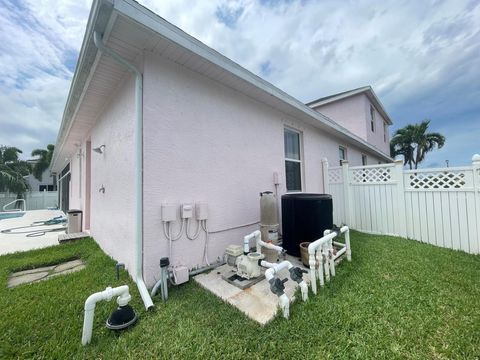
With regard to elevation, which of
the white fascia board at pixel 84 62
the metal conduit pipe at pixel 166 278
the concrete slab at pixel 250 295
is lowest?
the concrete slab at pixel 250 295

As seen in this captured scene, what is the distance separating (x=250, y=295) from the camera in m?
2.48

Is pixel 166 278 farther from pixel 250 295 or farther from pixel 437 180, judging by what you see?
pixel 437 180

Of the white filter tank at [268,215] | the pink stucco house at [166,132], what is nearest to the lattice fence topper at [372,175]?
the pink stucco house at [166,132]

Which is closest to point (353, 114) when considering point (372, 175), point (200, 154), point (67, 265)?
point (372, 175)

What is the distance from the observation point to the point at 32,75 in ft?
20.8

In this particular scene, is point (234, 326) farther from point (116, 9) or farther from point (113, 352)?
point (116, 9)

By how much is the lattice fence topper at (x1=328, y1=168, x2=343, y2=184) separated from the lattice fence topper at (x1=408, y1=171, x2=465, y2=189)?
178cm

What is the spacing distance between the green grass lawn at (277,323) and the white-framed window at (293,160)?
9.45ft

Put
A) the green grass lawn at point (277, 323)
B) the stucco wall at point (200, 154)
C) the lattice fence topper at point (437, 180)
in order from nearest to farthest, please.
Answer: the green grass lawn at point (277, 323), the stucco wall at point (200, 154), the lattice fence topper at point (437, 180)

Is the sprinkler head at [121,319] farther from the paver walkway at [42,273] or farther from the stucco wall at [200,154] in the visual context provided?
the paver walkway at [42,273]

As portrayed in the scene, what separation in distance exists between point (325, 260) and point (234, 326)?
1.53m

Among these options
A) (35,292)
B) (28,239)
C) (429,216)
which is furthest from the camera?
(28,239)

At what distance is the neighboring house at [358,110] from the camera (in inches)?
442

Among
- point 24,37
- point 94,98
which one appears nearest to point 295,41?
point 94,98
